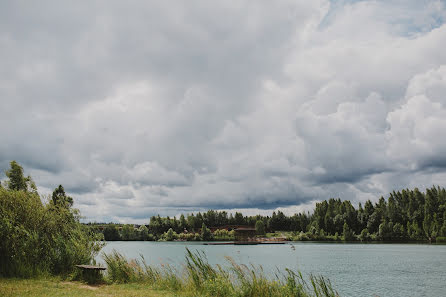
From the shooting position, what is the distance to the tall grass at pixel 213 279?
12195mm

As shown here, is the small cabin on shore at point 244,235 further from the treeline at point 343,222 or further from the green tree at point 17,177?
the green tree at point 17,177

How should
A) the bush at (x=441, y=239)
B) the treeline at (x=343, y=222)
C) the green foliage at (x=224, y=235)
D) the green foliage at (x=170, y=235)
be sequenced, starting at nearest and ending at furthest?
the bush at (x=441, y=239) → the treeline at (x=343, y=222) → the green foliage at (x=170, y=235) → the green foliage at (x=224, y=235)

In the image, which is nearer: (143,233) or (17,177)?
(17,177)

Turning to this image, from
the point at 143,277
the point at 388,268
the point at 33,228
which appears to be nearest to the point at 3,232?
the point at 33,228

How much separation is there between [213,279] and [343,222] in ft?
420

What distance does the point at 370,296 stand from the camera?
2420 centimetres

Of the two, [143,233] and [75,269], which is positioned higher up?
[75,269]

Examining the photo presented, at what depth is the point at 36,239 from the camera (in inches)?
639

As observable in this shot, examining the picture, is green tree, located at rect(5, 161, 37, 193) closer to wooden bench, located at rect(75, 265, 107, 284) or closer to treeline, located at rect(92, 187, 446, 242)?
wooden bench, located at rect(75, 265, 107, 284)

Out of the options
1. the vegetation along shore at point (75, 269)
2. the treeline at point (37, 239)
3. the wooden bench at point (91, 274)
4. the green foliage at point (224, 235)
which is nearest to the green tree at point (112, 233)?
the green foliage at point (224, 235)

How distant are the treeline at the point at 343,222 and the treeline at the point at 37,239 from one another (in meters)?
111

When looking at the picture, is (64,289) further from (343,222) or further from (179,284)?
(343,222)

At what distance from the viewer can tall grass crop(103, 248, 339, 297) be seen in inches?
480

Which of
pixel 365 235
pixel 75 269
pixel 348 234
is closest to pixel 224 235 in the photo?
pixel 348 234
